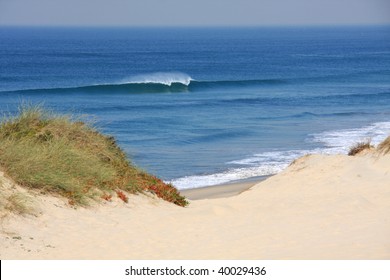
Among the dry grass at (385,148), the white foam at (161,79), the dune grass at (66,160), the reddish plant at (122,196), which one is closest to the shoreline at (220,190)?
the dry grass at (385,148)

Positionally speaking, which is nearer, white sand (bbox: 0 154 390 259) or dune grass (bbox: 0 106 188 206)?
white sand (bbox: 0 154 390 259)

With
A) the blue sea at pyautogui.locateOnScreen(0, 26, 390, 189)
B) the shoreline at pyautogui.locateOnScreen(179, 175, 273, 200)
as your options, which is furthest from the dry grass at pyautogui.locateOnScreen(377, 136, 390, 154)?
the blue sea at pyautogui.locateOnScreen(0, 26, 390, 189)

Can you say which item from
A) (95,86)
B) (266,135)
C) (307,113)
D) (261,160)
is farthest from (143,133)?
(95,86)

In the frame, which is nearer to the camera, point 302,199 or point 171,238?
point 171,238

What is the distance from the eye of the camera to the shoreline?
17.9 metres

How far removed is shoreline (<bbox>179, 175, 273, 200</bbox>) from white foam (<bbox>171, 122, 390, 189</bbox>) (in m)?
0.52

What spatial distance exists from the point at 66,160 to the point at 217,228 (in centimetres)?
295

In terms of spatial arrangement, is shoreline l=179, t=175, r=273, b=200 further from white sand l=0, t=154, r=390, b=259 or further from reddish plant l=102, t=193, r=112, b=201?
reddish plant l=102, t=193, r=112, b=201

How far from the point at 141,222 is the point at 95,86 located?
1495 inches

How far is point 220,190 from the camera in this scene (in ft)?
61.6

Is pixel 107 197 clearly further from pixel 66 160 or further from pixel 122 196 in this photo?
pixel 66 160

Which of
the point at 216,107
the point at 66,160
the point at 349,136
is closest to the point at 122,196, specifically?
the point at 66,160

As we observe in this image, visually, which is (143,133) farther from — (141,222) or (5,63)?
(5,63)

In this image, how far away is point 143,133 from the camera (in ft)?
97.8
